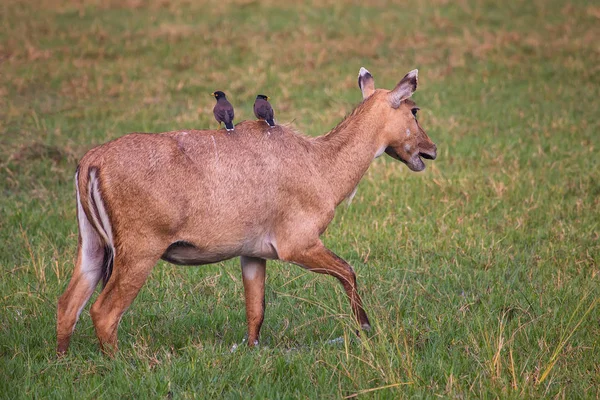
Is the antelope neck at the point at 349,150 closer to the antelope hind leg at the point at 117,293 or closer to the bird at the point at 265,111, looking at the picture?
the bird at the point at 265,111

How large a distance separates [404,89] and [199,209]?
1977 millimetres

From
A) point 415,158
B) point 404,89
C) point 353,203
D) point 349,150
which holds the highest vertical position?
point 404,89

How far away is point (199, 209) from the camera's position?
19.0ft

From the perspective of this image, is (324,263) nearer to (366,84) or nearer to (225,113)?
(225,113)

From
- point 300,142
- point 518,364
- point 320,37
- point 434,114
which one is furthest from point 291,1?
point 518,364

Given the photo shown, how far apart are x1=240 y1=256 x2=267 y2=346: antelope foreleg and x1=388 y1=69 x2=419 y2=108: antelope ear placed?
1.59 meters

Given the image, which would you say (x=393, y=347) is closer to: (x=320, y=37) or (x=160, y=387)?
(x=160, y=387)

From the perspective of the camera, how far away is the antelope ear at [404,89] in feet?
22.3

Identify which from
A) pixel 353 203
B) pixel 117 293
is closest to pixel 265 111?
pixel 117 293

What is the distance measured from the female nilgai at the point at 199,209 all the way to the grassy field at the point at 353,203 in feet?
1.12

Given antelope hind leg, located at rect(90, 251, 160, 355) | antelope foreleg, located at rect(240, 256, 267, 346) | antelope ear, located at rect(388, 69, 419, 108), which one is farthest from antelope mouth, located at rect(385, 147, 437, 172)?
antelope hind leg, located at rect(90, 251, 160, 355)

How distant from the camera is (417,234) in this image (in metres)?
8.63

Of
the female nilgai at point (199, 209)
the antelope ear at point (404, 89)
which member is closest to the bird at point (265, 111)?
the female nilgai at point (199, 209)

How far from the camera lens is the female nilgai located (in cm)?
567
